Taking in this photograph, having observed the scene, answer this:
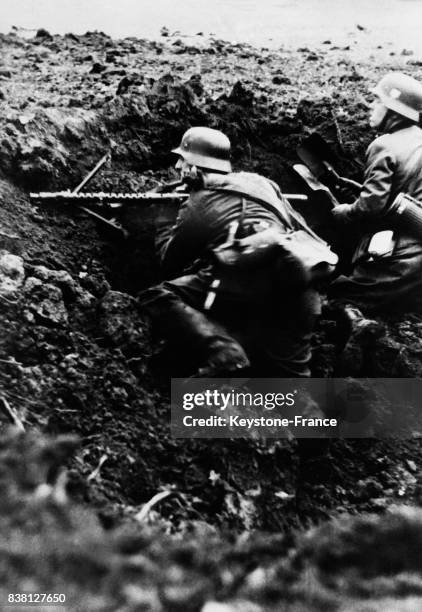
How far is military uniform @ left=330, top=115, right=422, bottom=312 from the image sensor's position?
4.09 m

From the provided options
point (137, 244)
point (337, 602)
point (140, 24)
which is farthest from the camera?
point (140, 24)

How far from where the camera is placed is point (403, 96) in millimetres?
4176

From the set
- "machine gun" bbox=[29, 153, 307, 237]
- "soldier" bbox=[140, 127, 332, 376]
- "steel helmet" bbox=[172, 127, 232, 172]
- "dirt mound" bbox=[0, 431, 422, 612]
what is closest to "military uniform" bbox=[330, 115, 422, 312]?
"soldier" bbox=[140, 127, 332, 376]

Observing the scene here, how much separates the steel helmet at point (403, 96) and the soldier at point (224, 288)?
0.90 meters

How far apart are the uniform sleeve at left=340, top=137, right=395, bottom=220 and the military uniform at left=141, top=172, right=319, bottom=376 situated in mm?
510

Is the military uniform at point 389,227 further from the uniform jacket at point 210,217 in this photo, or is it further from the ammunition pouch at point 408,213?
the uniform jacket at point 210,217

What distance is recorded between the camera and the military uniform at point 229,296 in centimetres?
353

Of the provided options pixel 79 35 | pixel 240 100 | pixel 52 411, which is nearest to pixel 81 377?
pixel 52 411

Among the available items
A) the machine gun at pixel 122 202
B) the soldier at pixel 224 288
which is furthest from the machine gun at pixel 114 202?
the soldier at pixel 224 288

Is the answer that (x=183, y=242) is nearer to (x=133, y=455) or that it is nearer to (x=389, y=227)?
(x=133, y=455)

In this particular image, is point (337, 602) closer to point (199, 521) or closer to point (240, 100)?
point (199, 521)

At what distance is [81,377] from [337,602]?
1.42 meters

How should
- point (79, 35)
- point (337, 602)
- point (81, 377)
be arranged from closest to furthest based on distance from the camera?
point (337, 602)
point (81, 377)
point (79, 35)

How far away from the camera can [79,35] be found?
5.04 metres
